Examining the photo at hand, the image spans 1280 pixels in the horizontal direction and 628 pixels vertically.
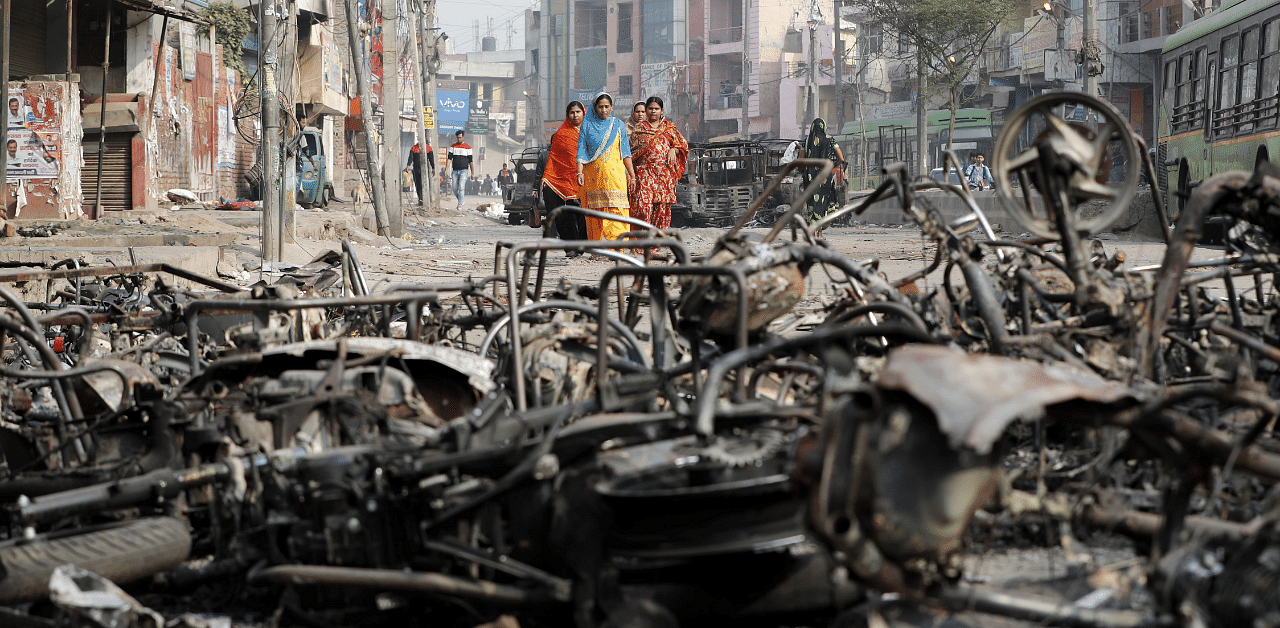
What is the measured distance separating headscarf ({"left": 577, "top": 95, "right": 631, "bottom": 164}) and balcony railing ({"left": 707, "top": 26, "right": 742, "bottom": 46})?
186ft

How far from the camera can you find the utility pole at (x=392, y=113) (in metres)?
17.5

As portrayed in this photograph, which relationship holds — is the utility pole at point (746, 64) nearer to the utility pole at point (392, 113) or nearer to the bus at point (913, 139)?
the bus at point (913, 139)

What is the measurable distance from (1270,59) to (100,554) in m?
14.2

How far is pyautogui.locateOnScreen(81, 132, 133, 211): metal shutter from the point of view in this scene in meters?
14.9

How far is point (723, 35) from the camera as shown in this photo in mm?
67875

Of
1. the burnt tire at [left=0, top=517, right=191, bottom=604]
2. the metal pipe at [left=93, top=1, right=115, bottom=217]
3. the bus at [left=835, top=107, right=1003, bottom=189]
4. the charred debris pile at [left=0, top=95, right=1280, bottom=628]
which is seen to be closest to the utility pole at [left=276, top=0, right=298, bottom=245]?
the metal pipe at [left=93, top=1, right=115, bottom=217]

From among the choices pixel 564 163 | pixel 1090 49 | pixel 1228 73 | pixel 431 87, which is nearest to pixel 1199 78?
pixel 1228 73

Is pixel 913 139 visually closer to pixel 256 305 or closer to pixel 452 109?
pixel 256 305

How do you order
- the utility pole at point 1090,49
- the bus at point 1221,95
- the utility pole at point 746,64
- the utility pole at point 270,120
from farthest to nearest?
the utility pole at point 746,64 → the utility pole at point 1090,49 → the bus at point 1221,95 → the utility pole at point 270,120

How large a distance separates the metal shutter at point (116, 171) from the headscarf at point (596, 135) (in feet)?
22.3

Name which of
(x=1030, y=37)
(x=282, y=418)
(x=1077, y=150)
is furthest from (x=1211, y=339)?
(x=1030, y=37)

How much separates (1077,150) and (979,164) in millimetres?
20923

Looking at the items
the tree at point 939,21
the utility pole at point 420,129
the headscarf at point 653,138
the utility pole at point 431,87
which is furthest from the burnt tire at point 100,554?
the tree at point 939,21

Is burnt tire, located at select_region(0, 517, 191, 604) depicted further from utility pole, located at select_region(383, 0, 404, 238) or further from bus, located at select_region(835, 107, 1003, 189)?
bus, located at select_region(835, 107, 1003, 189)
